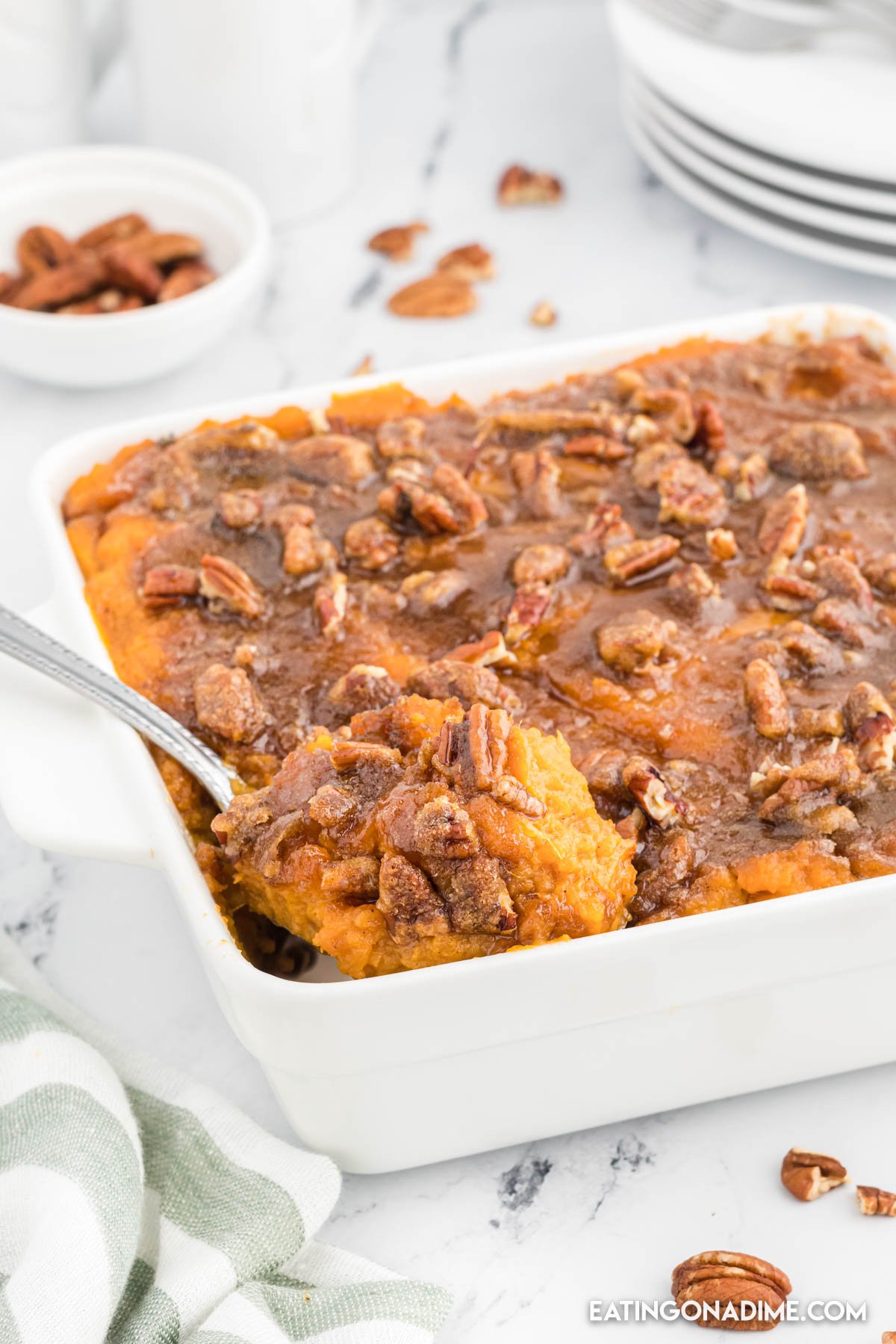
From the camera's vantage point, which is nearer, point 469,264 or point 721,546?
point 721,546

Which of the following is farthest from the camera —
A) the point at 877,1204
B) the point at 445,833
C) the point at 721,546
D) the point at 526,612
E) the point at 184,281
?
the point at 184,281

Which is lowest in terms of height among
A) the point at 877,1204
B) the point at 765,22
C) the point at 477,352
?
the point at 877,1204

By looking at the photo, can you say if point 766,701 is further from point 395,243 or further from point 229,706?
point 395,243

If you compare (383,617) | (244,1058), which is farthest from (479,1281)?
(383,617)

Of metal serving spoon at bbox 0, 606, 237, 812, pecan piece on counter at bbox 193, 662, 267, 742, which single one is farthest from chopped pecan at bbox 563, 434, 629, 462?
metal serving spoon at bbox 0, 606, 237, 812

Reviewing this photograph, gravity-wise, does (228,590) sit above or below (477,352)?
above

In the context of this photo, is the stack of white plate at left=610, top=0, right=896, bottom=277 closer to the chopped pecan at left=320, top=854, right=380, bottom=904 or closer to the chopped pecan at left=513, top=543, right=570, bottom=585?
the chopped pecan at left=513, top=543, right=570, bottom=585

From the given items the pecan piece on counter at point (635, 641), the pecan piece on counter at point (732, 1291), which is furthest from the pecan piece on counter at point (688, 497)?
the pecan piece on counter at point (732, 1291)

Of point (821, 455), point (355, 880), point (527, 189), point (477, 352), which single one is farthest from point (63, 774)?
point (527, 189)
